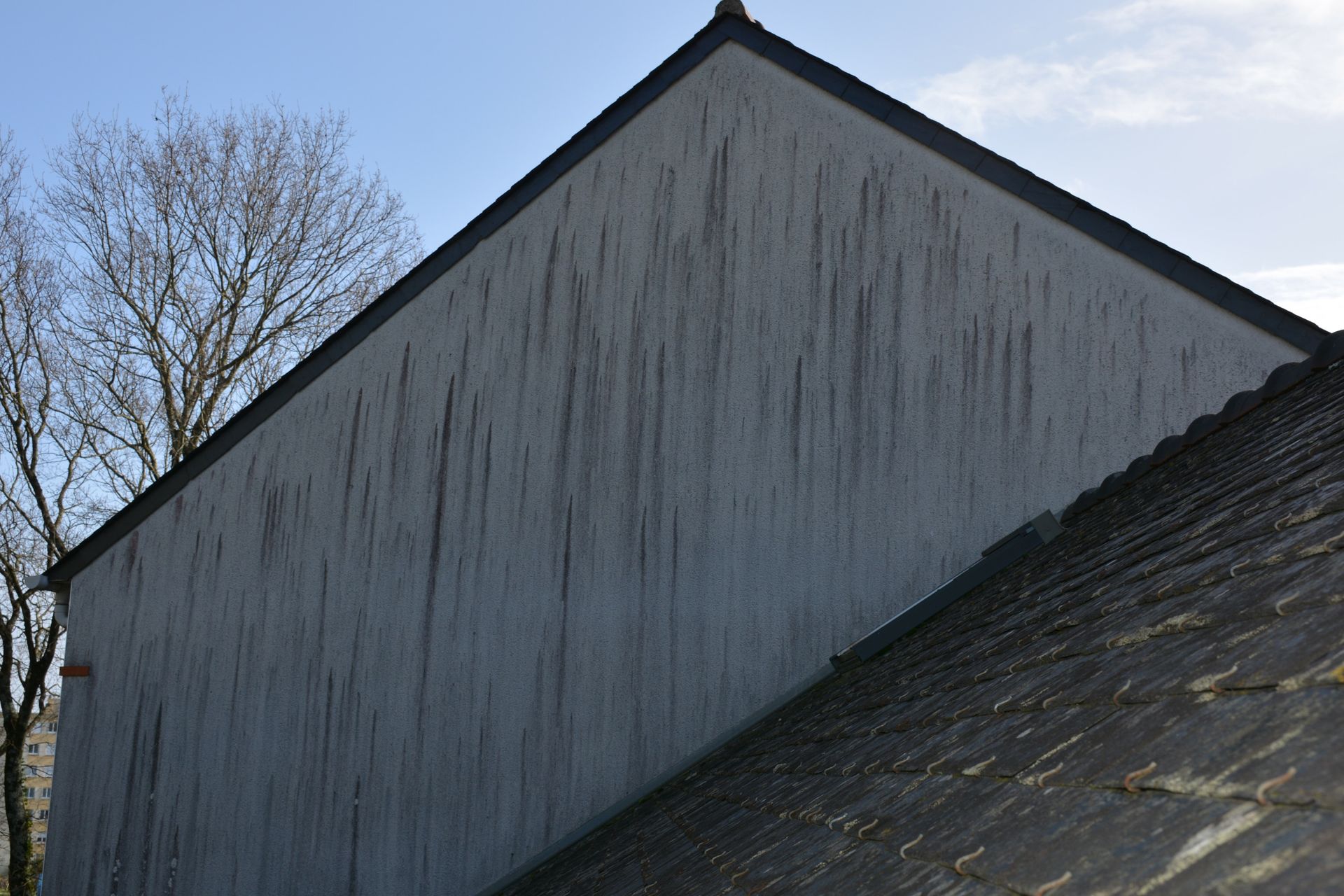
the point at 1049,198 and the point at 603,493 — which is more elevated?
the point at 1049,198

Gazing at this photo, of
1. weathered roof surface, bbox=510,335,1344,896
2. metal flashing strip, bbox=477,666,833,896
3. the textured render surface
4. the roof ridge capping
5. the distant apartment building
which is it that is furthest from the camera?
the distant apartment building

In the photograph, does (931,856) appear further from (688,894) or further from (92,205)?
(92,205)

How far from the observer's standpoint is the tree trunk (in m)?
25.5

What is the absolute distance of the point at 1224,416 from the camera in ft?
23.3

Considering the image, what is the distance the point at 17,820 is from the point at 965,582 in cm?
2505

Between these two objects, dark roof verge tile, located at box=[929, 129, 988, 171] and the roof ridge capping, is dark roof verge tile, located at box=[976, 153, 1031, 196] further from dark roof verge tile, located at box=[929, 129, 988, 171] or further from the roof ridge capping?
the roof ridge capping

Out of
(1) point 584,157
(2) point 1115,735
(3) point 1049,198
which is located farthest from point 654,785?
(2) point 1115,735

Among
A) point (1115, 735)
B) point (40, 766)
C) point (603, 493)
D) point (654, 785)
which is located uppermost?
point (603, 493)

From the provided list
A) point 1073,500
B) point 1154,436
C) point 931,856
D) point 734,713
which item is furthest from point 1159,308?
point 931,856

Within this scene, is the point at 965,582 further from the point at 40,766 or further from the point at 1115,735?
the point at 40,766

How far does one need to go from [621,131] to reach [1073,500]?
4907 millimetres

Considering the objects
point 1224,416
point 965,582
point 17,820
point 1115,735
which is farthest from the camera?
point 17,820

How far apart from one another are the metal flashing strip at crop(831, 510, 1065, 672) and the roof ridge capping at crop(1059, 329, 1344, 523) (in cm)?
31

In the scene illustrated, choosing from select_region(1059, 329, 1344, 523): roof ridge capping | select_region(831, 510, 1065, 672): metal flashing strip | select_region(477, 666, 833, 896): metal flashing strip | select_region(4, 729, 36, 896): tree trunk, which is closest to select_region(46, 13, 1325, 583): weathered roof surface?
select_region(1059, 329, 1344, 523): roof ridge capping
